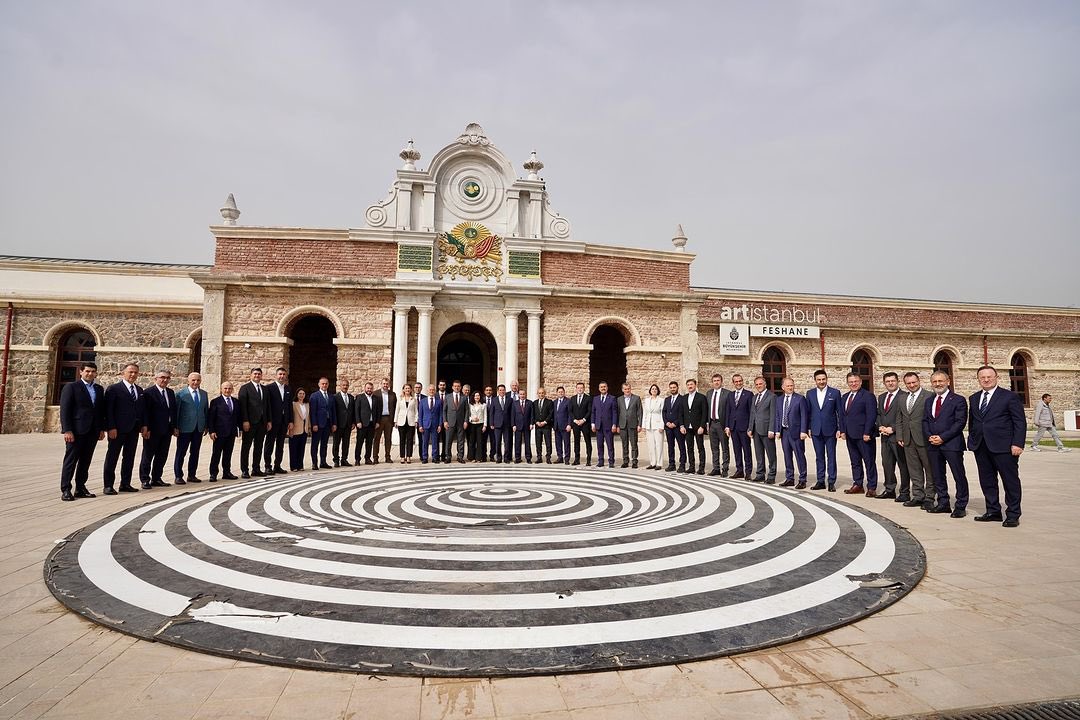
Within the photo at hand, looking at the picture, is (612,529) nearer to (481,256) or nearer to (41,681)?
(41,681)

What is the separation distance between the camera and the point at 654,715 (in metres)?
2.13

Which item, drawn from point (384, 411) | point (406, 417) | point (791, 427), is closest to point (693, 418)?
point (791, 427)

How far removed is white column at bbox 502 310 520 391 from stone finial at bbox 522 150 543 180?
4.31 meters

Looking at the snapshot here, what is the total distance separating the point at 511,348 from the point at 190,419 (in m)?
8.48

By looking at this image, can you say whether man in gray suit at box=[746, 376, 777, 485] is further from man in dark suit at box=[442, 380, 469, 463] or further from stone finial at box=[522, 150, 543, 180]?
stone finial at box=[522, 150, 543, 180]

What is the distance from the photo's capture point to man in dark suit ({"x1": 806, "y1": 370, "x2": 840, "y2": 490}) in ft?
26.2

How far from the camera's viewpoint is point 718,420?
927cm

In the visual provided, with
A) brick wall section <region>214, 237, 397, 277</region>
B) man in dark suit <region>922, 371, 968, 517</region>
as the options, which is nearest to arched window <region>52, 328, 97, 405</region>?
brick wall section <region>214, 237, 397, 277</region>

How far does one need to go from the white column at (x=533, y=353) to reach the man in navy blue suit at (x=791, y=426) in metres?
7.66

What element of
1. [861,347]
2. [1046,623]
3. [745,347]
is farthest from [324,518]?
[861,347]

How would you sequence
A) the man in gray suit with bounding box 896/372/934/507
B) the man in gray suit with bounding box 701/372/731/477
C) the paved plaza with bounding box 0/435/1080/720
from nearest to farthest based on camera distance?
the paved plaza with bounding box 0/435/1080/720 → the man in gray suit with bounding box 896/372/934/507 → the man in gray suit with bounding box 701/372/731/477

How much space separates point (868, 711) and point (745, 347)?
1972 centimetres

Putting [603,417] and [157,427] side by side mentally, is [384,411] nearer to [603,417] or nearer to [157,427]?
[157,427]

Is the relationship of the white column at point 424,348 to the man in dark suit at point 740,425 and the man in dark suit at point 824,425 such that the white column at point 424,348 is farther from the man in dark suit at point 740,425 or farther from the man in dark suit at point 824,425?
the man in dark suit at point 824,425
